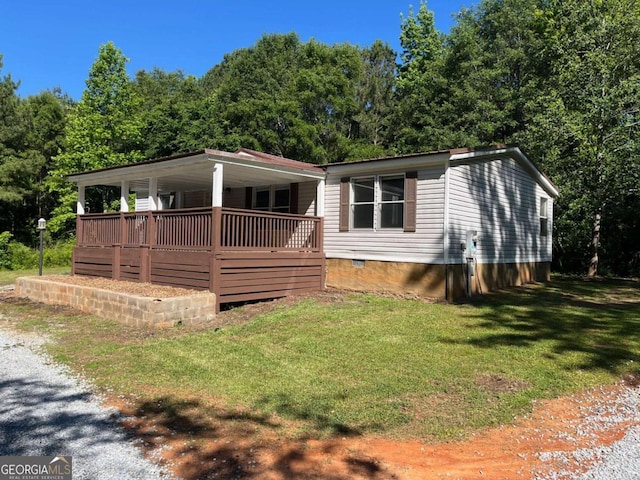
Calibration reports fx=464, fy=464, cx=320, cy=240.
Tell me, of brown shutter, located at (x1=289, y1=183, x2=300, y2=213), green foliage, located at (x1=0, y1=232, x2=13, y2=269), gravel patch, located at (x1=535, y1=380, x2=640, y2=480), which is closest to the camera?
gravel patch, located at (x1=535, y1=380, x2=640, y2=480)

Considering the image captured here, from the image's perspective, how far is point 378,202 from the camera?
33.9 feet

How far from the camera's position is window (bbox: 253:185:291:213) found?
486 inches

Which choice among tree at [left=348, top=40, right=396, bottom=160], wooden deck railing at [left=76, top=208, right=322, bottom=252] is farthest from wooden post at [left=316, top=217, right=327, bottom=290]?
tree at [left=348, top=40, right=396, bottom=160]

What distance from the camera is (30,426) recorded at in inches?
148

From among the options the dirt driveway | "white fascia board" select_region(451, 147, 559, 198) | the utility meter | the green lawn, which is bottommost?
the dirt driveway

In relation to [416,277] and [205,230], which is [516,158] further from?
[205,230]

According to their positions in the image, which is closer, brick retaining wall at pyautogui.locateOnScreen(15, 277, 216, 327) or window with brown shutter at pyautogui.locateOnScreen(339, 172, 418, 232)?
brick retaining wall at pyautogui.locateOnScreen(15, 277, 216, 327)

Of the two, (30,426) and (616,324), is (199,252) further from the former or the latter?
(616,324)

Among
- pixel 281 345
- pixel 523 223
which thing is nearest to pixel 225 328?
pixel 281 345

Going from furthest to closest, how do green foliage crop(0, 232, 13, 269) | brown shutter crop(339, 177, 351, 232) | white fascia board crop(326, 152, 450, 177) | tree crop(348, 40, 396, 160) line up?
tree crop(348, 40, 396, 160) < green foliage crop(0, 232, 13, 269) < brown shutter crop(339, 177, 351, 232) < white fascia board crop(326, 152, 450, 177)

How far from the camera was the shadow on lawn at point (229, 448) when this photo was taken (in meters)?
3.05

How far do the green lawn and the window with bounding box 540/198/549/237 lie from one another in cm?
607

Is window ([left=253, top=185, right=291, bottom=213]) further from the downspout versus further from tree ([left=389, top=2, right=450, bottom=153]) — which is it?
tree ([left=389, top=2, right=450, bottom=153])

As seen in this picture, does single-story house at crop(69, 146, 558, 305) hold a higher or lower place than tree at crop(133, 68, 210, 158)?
lower
